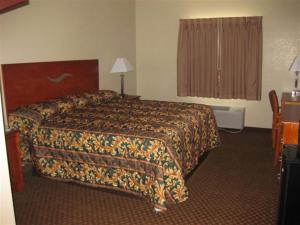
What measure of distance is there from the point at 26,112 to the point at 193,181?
1.98 meters

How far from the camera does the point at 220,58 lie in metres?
5.40

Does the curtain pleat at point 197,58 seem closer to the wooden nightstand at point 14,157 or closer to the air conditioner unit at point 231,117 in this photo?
the air conditioner unit at point 231,117

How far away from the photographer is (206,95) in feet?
18.4

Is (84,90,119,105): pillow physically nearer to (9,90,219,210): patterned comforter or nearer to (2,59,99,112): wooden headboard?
(2,59,99,112): wooden headboard

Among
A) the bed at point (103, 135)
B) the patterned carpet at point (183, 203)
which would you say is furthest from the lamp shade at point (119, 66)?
the patterned carpet at point (183, 203)

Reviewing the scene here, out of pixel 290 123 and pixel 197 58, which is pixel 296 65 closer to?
pixel 197 58

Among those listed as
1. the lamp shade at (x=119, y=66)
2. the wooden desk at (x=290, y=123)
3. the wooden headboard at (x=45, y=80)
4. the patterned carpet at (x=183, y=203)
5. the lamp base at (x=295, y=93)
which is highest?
the lamp shade at (x=119, y=66)

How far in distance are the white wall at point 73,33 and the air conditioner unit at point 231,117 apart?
1788 millimetres

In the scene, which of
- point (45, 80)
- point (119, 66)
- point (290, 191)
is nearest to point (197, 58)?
point (119, 66)

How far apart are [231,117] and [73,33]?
9.32 ft

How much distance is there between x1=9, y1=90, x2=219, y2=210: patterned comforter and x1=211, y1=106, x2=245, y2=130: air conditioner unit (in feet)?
5.07

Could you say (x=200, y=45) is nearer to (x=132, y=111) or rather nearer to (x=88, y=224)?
(x=132, y=111)

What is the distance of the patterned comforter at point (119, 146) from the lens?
9.04ft

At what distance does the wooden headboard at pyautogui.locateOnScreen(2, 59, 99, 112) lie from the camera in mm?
3471
